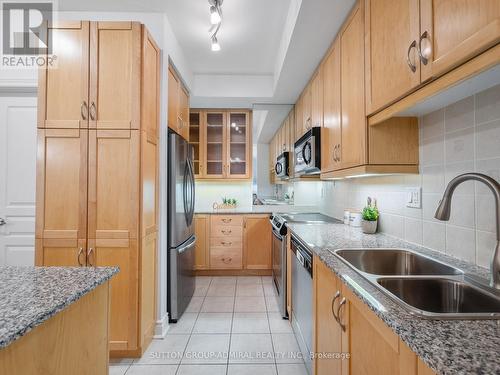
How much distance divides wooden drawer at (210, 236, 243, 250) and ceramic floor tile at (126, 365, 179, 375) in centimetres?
188

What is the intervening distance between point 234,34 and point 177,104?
2.98 feet

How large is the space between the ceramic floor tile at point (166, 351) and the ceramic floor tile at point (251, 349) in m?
0.39

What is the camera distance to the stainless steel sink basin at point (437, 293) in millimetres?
941

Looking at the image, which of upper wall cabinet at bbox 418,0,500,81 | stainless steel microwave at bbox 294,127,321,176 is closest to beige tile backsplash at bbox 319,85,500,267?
upper wall cabinet at bbox 418,0,500,81

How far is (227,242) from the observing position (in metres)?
3.64

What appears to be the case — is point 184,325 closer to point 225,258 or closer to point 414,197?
point 225,258

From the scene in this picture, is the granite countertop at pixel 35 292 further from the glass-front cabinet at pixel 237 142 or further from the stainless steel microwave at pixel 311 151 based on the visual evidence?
the glass-front cabinet at pixel 237 142

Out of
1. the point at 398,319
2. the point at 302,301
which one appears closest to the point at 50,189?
the point at 302,301

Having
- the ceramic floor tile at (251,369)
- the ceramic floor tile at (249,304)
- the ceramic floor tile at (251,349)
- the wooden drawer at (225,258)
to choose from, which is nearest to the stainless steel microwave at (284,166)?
the wooden drawer at (225,258)

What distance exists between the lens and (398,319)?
0.69 metres

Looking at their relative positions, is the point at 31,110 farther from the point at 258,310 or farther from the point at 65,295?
the point at 258,310

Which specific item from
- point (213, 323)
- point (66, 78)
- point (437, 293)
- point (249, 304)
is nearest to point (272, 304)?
point (249, 304)

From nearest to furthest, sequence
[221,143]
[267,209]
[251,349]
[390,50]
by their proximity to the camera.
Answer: [390,50] → [251,349] → [267,209] → [221,143]

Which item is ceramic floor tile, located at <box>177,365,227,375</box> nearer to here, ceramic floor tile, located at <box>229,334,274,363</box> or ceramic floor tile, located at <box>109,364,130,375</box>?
ceramic floor tile, located at <box>229,334,274,363</box>
